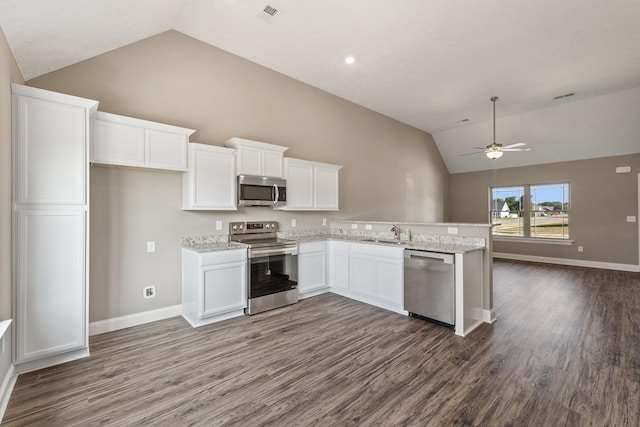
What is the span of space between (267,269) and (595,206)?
7.93 metres

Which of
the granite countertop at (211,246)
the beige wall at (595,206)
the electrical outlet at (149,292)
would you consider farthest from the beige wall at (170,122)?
the beige wall at (595,206)

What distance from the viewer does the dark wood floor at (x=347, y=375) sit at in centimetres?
189

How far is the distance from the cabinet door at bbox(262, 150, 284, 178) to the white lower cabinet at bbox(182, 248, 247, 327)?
4.05ft

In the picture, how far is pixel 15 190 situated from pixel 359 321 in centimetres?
345

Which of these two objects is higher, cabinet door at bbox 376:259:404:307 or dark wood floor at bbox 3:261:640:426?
cabinet door at bbox 376:259:404:307

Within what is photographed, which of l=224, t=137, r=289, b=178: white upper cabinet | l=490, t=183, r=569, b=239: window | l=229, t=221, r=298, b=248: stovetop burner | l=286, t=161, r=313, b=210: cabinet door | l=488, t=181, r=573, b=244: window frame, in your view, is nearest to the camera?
l=224, t=137, r=289, b=178: white upper cabinet

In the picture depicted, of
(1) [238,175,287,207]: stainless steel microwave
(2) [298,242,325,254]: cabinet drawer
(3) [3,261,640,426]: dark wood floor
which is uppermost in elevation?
(1) [238,175,287,207]: stainless steel microwave

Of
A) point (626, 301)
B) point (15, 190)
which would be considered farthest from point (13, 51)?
point (626, 301)

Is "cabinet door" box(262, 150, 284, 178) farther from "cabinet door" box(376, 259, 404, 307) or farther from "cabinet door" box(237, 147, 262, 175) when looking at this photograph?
"cabinet door" box(376, 259, 404, 307)

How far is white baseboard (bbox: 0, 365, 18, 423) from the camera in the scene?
1.94 meters

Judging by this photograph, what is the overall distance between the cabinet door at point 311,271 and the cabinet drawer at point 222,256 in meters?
0.96

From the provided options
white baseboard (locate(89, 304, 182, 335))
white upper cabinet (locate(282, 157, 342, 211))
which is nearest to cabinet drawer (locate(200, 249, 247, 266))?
white baseboard (locate(89, 304, 182, 335))

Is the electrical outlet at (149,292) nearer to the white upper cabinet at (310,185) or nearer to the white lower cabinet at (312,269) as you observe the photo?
the white lower cabinet at (312,269)

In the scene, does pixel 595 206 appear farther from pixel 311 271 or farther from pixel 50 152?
pixel 50 152
